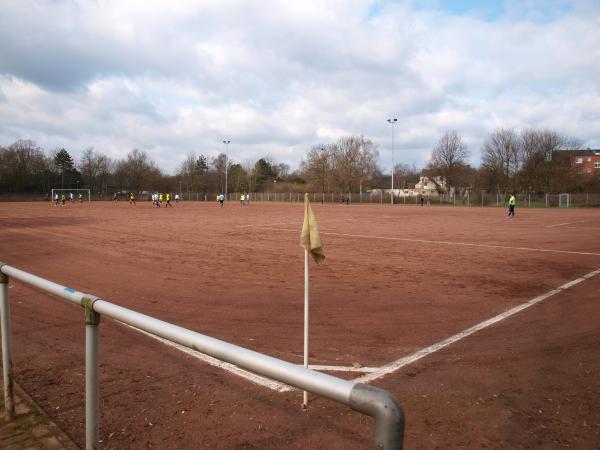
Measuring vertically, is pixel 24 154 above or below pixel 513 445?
above

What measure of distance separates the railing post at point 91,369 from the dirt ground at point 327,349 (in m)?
0.93

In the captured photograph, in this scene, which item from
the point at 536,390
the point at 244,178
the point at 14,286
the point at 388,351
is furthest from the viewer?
the point at 244,178

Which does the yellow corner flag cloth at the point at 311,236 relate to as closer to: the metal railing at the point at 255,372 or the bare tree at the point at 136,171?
the metal railing at the point at 255,372

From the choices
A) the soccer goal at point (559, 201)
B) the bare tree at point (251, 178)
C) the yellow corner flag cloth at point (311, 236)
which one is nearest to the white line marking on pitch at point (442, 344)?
the yellow corner flag cloth at point (311, 236)

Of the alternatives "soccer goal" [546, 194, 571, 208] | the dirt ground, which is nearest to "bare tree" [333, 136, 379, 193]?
"soccer goal" [546, 194, 571, 208]

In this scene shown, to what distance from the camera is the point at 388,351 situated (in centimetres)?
513

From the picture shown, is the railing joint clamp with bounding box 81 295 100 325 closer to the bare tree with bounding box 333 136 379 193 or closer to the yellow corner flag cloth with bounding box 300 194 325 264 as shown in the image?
the yellow corner flag cloth with bounding box 300 194 325 264

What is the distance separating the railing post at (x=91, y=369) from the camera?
7.92ft

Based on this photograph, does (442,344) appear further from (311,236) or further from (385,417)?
(385,417)

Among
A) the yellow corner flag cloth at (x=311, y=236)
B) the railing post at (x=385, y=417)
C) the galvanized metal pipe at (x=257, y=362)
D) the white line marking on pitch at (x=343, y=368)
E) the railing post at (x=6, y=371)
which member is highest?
the yellow corner flag cloth at (x=311, y=236)

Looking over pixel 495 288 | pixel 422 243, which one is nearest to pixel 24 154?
pixel 422 243

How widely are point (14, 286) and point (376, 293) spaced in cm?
693

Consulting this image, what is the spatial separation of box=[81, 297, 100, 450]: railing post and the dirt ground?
0.93 meters

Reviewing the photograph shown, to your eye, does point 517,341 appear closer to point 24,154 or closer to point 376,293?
point 376,293
